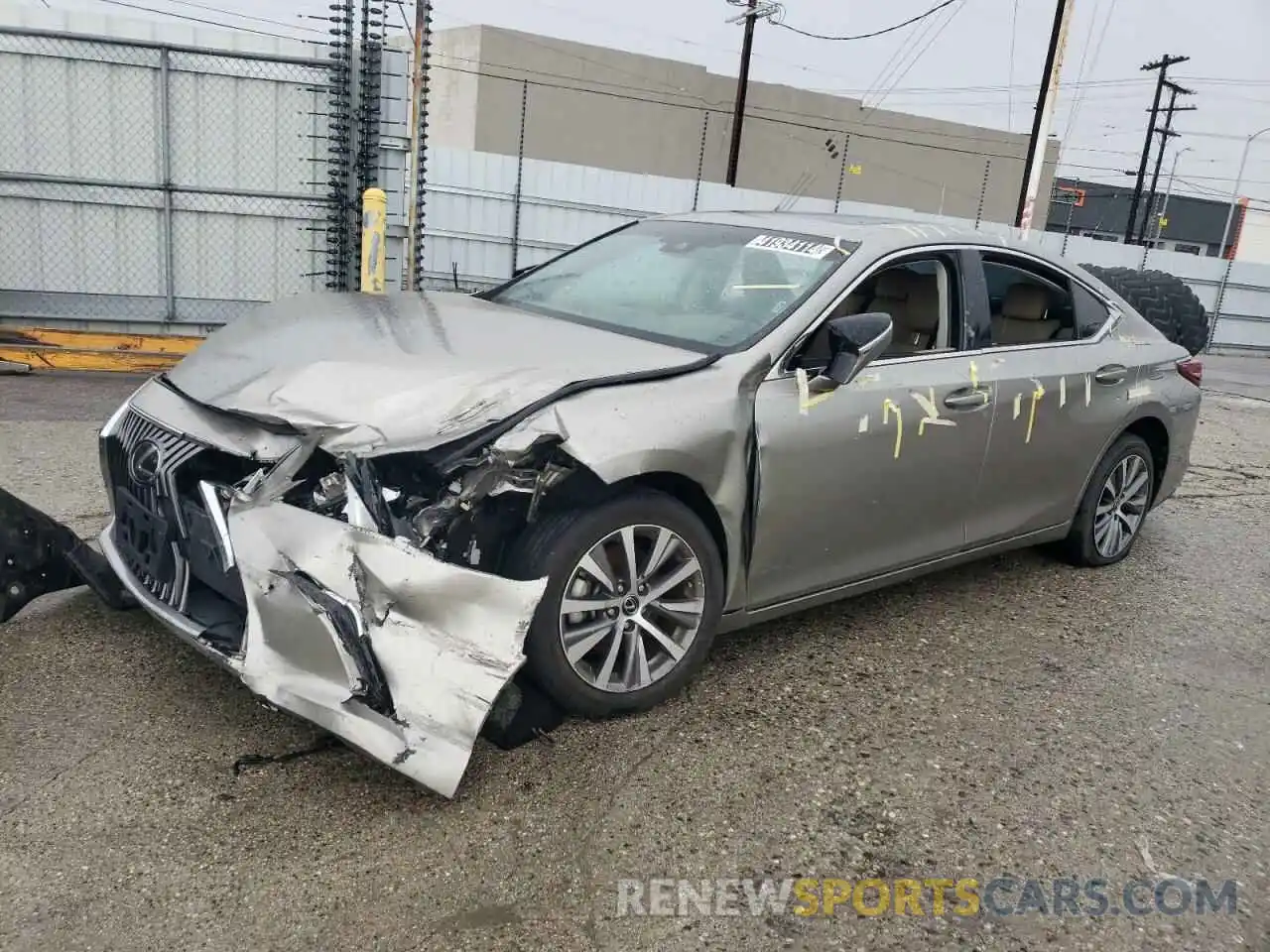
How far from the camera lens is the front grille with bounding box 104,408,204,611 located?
10.2 feet

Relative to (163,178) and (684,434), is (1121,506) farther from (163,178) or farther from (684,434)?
(163,178)

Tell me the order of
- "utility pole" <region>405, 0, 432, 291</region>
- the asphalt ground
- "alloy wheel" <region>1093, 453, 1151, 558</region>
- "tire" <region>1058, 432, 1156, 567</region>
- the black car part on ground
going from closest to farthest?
the asphalt ground, the black car part on ground, "tire" <region>1058, 432, 1156, 567</region>, "alloy wheel" <region>1093, 453, 1151, 558</region>, "utility pole" <region>405, 0, 432, 291</region>

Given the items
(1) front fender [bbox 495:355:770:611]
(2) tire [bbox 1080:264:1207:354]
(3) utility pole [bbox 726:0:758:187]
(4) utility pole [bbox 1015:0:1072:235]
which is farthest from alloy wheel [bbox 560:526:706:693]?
(3) utility pole [bbox 726:0:758:187]

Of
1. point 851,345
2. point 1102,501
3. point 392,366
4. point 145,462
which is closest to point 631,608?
point 392,366

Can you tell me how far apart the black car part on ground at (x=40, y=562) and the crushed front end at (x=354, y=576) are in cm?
49

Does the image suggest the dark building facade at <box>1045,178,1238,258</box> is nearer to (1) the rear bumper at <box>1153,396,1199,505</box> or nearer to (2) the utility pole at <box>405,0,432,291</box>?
(2) the utility pole at <box>405,0,432,291</box>

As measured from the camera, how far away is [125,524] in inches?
134

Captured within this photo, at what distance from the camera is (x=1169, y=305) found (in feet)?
28.0

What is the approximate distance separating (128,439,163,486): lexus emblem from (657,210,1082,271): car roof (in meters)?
2.46

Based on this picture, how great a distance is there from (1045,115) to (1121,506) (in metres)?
12.5

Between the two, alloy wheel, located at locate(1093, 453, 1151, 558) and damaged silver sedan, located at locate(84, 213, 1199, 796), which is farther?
alloy wheel, located at locate(1093, 453, 1151, 558)

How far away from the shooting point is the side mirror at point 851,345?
11.4ft

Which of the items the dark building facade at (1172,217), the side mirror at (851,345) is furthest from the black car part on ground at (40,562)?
the dark building facade at (1172,217)

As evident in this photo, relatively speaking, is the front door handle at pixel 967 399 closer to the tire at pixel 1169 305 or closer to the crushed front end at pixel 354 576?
the crushed front end at pixel 354 576
